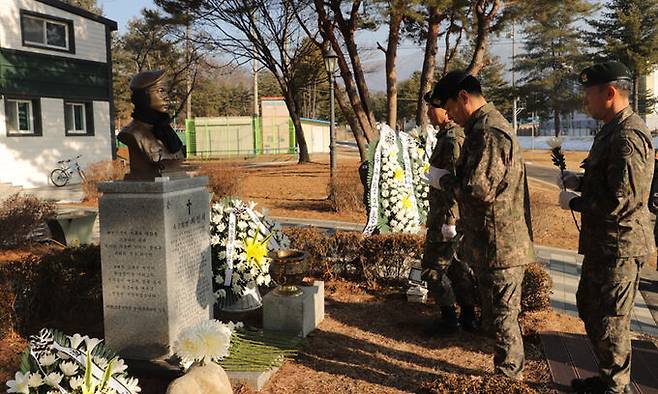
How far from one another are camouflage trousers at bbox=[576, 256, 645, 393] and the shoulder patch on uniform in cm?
67

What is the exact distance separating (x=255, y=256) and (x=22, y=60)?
16648 millimetres

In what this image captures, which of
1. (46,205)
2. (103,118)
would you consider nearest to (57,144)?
(103,118)

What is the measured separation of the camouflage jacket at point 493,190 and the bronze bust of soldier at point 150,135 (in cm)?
229

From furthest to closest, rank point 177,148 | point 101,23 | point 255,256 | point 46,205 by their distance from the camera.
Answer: point 101,23 → point 46,205 → point 255,256 → point 177,148

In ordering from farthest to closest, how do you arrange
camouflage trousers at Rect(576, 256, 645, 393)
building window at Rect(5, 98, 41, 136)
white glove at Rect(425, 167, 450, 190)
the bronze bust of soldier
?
building window at Rect(5, 98, 41, 136)
the bronze bust of soldier
white glove at Rect(425, 167, 450, 190)
camouflage trousers at Rect(576, 256, 645, 393)

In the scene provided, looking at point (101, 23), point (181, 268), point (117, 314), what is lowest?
point (117, 314)

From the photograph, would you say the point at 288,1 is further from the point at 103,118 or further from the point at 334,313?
the point at 334,313

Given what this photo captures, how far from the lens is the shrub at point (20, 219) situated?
852 cm

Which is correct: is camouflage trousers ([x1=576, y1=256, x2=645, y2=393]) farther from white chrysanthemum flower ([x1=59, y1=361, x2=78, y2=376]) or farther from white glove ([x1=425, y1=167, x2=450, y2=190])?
white chrysanthemum flower ([x1=59, y1=361, x2=78, y2=376])

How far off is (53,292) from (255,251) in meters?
1.98

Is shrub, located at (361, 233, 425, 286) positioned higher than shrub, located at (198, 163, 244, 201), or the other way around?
shrub, located at (198, 163, 244, 201)

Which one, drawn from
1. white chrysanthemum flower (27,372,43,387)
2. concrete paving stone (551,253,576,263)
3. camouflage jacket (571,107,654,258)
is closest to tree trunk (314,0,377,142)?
concrete paving stone (551,253,576,263)

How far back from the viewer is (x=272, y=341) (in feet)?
15.9

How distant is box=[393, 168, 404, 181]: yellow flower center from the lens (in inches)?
277
